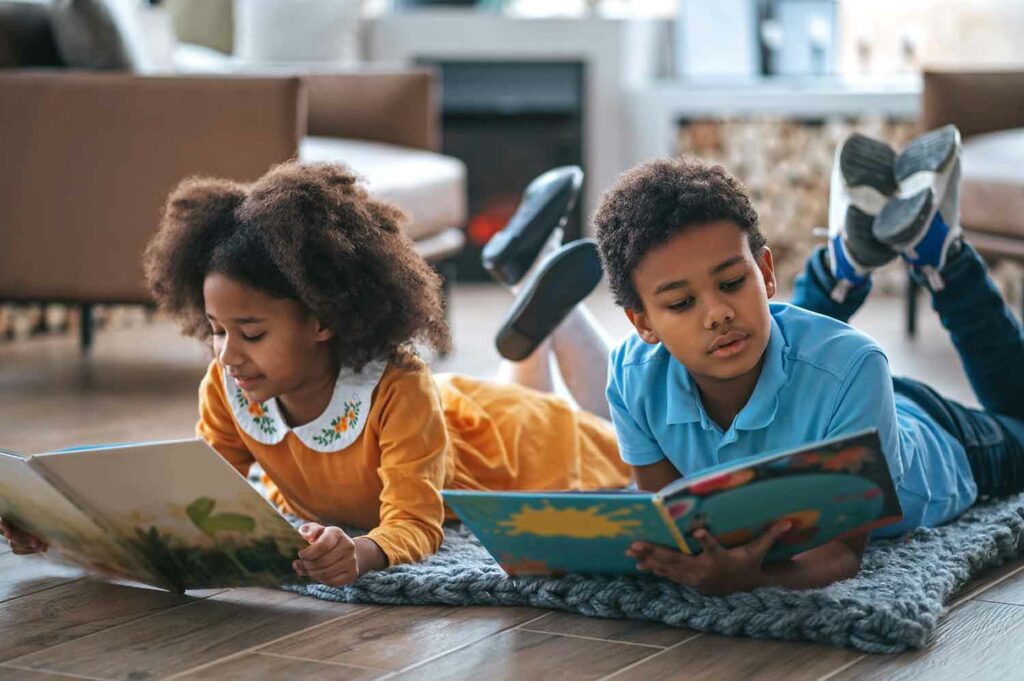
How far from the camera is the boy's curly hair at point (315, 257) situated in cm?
162

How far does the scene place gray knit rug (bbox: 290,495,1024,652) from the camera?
53.3 inches

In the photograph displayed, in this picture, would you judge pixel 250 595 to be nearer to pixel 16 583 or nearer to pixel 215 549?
pixel 215 549

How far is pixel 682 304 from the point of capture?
57.6 inches

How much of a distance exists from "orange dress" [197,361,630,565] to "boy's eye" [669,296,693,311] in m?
0.36

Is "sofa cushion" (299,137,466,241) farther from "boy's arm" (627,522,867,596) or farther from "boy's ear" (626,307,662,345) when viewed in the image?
"boy's arm" (627,522,867,596)

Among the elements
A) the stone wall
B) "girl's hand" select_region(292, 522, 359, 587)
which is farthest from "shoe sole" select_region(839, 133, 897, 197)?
the stone wall

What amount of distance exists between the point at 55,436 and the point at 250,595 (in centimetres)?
107

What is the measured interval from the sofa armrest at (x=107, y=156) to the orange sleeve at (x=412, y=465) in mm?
1275

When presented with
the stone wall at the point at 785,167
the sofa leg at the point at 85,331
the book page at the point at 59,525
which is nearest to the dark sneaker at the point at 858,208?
the book page at the point at 59,525

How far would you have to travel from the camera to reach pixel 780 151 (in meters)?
4.48

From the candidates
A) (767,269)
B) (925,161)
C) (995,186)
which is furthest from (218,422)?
(995,186)

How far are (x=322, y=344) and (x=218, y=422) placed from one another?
20 cm

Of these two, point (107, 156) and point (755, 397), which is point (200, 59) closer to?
Answer: point (107, 156)

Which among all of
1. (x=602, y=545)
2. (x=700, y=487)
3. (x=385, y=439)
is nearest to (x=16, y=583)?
(x=385, y=439)
